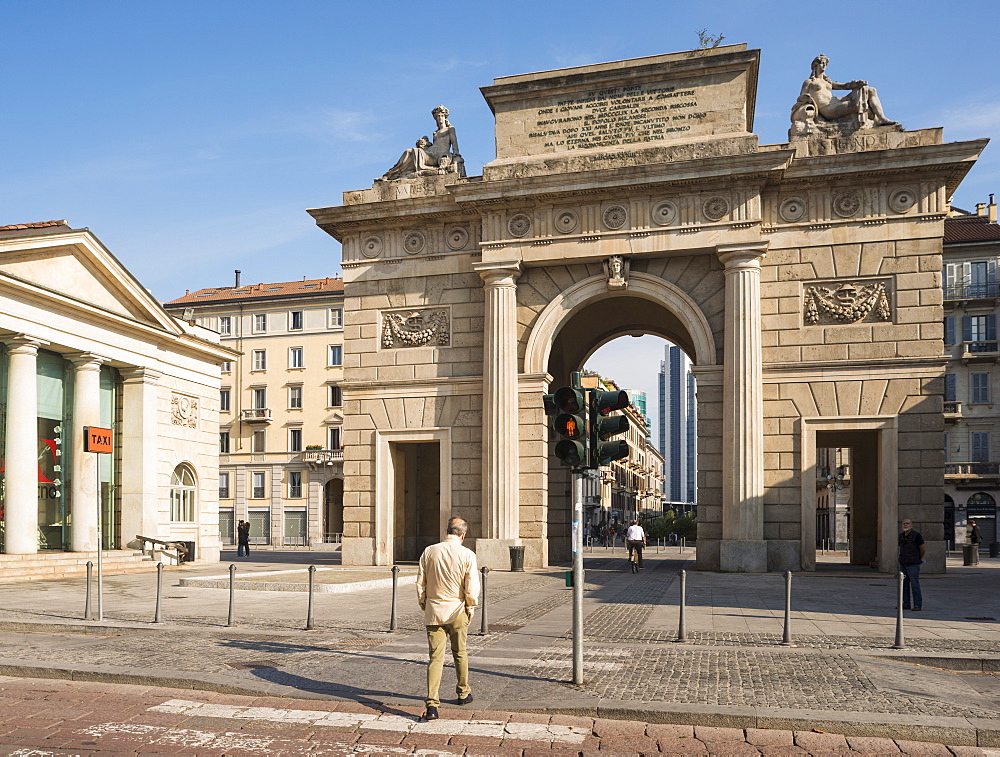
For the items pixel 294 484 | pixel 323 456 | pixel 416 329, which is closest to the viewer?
pixel 416 329

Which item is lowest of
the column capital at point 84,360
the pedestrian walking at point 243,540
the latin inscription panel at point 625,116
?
the pedestrian walking at point 243,540

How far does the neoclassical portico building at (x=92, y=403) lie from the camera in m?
26.4

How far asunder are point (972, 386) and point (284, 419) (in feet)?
141

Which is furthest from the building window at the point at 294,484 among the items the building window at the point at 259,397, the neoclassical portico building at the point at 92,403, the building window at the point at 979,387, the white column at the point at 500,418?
the building window at the point at 979,387

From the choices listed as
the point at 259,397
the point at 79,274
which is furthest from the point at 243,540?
the point at 259,397

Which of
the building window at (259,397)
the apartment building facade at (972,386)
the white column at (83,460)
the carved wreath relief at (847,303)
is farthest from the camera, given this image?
the building window at (259,397)

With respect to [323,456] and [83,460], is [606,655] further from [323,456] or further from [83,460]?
[323,456]

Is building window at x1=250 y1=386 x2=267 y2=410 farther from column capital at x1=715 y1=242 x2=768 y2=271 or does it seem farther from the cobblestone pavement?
the cobblestone pavement

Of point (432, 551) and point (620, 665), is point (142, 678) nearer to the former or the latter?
point (432, 551)

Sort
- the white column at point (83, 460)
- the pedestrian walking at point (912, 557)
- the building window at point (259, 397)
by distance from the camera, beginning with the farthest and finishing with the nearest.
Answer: the building window at point (259, 397) → the white column at point (83, 460) → the pedestrian walking at point (912, 557)

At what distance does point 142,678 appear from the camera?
10.2 metres

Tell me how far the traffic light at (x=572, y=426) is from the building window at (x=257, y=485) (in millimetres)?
58266

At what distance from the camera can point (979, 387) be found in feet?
186

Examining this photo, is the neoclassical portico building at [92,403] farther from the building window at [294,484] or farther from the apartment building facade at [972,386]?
the apartment building facade at [972,386]
